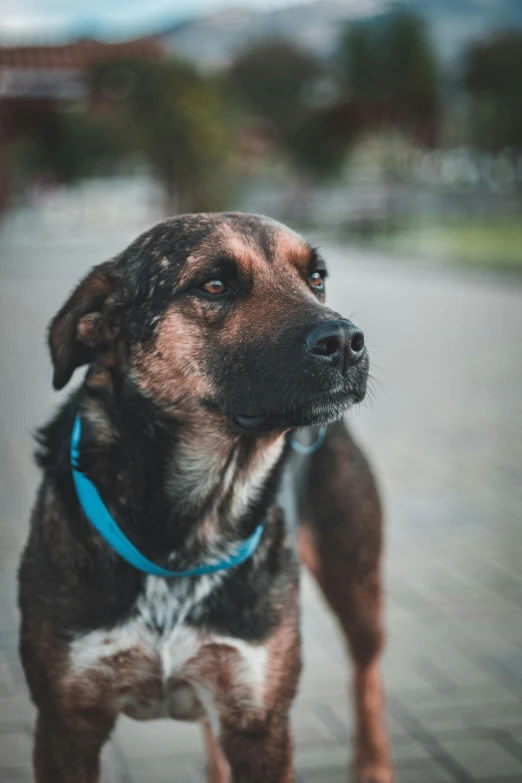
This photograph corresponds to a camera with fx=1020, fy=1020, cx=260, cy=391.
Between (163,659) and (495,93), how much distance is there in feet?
167

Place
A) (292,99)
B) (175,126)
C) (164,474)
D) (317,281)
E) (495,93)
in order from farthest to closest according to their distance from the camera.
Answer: (292,99) → (495,93) → (175,126) → (317,281) → (164,474)

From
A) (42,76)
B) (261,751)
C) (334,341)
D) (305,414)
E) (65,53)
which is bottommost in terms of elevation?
(261,751)

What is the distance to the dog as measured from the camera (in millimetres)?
2879

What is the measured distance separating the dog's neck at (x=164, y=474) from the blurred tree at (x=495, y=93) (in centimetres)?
4709

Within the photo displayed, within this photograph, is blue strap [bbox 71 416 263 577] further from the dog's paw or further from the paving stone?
the paving stone

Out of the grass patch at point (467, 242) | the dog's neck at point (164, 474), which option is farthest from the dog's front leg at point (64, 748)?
the grass patch at point (467, 242)

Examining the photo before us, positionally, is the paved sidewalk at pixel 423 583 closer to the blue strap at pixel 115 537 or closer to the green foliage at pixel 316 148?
the blue strap at pixel 115 537

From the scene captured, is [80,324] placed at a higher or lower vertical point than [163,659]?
higher

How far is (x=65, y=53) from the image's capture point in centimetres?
3659

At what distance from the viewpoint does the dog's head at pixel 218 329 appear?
285 centimetres

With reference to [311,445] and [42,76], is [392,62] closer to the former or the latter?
[42,76]

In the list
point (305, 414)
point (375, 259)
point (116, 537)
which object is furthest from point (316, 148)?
point (116, 537)

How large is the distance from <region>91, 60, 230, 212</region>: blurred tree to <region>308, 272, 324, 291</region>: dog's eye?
81.9ft

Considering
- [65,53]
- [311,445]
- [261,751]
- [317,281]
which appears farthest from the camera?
[65,53]
